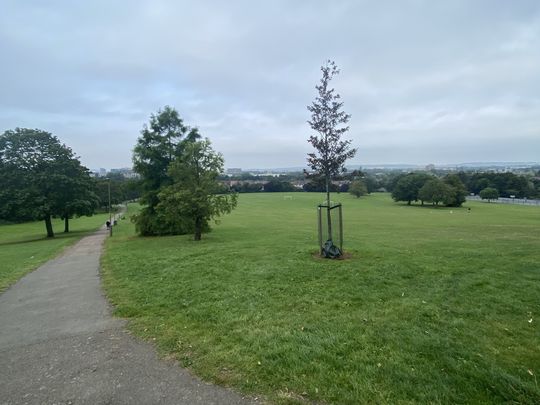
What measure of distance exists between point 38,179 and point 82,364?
30.5 m

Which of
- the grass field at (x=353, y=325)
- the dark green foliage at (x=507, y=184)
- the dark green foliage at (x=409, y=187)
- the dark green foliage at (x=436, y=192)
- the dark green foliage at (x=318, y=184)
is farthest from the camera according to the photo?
the dark green foliage at (x=507, y=184)

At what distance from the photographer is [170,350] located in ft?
16.1

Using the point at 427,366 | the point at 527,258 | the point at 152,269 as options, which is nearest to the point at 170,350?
the point at 427,366

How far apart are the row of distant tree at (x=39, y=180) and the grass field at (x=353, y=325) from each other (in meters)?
22.6

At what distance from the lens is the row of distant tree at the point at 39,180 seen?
2827 cm

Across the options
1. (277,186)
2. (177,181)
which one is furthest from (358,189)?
(177,181)

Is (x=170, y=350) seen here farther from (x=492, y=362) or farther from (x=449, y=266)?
(x=449, y=266)

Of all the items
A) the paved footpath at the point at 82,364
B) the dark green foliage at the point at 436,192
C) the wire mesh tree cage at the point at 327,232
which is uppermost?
the wire mesh tree cage at the point at 327,232

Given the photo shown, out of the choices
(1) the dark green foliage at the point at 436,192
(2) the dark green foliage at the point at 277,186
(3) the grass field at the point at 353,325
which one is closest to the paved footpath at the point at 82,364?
(3) the grass field at the point at 353,325

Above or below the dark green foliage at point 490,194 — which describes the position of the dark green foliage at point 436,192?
above

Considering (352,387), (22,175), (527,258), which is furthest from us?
(22,175)

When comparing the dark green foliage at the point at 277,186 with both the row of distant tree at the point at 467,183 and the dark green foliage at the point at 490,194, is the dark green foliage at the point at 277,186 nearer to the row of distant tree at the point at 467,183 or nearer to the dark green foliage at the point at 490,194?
the row of distant tree at the point at 467,183

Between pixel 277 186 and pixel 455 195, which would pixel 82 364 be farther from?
pixel 277 186

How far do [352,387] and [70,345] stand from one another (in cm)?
426
